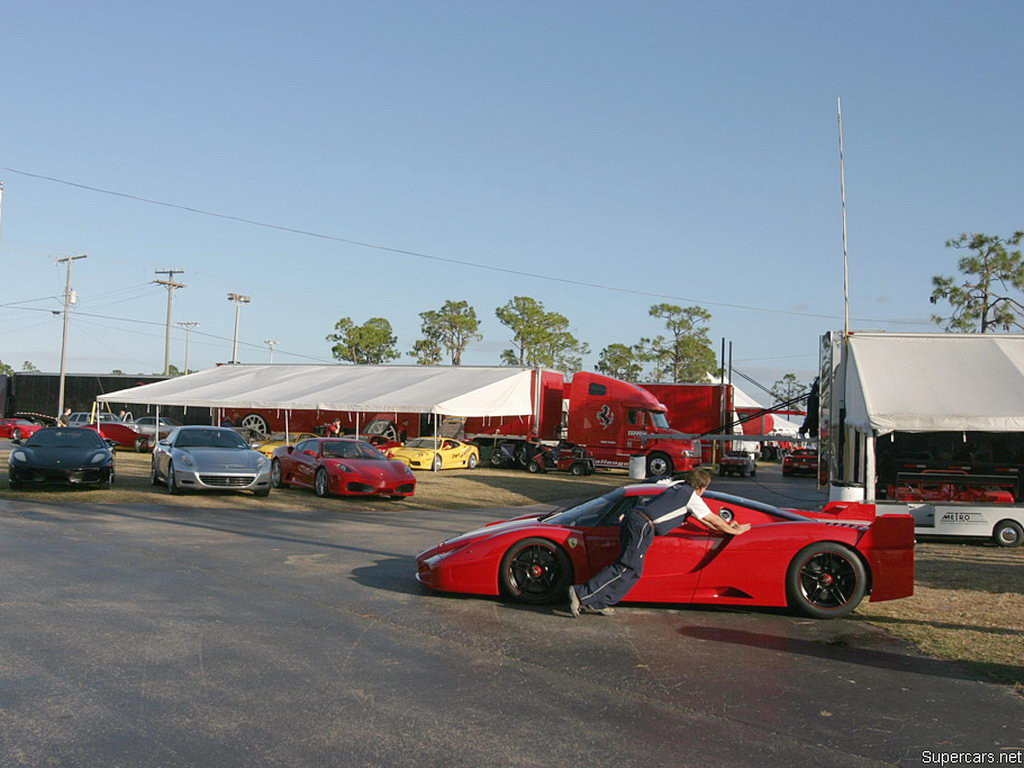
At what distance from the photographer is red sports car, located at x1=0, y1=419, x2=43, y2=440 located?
44.9 meters

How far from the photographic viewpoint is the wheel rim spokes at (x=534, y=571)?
330 inches

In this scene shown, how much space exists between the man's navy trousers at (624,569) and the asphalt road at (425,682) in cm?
20

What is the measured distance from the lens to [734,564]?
26.3 feet

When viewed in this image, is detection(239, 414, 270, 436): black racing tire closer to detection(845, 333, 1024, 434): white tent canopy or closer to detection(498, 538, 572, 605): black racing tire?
detection(845, 333, 1024, 434): white tent canopy

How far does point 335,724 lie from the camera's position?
4.86m

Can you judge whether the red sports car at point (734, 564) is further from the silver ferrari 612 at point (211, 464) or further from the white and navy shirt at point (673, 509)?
the silver ferrari 612 at point (211, 464)

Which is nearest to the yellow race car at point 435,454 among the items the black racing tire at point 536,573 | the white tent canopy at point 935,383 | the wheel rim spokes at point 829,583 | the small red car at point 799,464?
the small red car at point 799,464

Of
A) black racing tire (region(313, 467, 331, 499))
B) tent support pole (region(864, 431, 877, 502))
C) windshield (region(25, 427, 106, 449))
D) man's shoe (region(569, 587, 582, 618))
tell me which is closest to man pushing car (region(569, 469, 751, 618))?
man's shoe (region(569, 587, 582, 618))

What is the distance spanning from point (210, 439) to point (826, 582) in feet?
46.3

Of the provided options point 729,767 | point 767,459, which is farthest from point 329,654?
point 767,459

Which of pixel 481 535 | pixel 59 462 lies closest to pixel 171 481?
pixel 59 462

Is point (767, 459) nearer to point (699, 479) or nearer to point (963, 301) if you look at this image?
point (963, 301)

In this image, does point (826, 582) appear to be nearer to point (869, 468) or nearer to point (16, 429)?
point (869, 468)

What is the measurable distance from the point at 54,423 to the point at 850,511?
5074 cm
